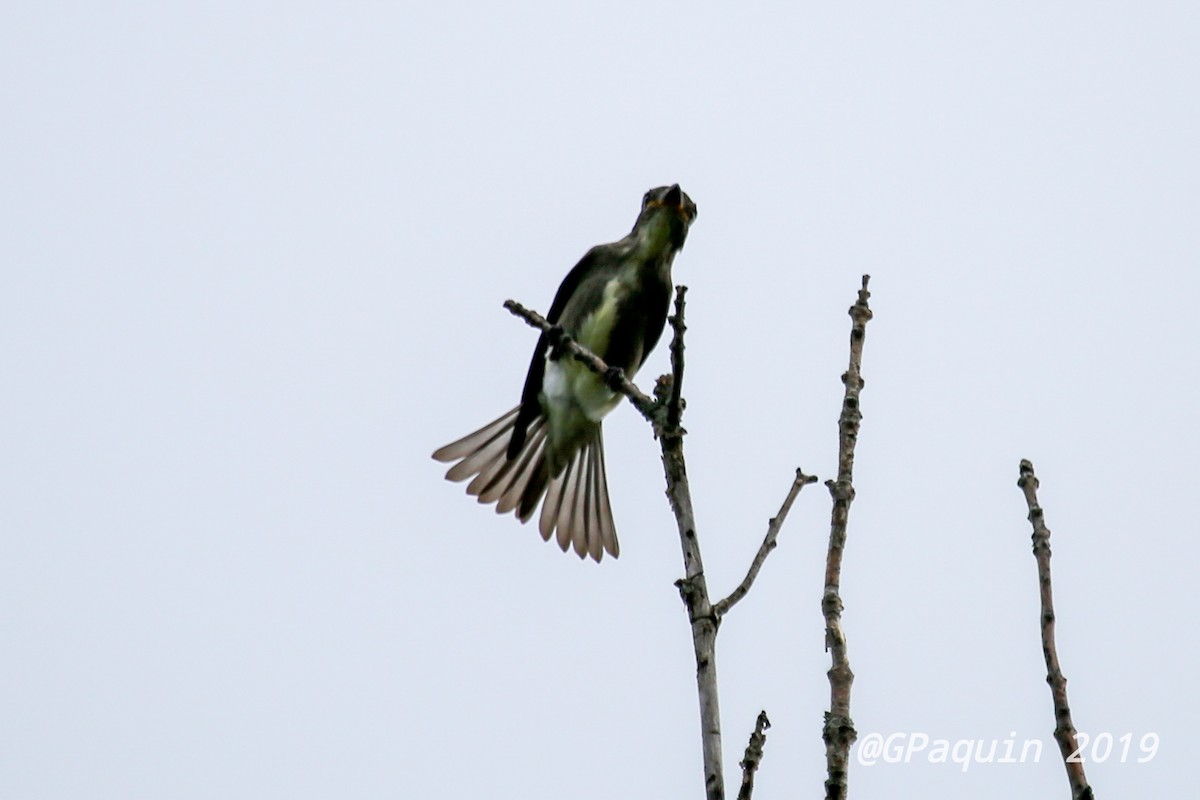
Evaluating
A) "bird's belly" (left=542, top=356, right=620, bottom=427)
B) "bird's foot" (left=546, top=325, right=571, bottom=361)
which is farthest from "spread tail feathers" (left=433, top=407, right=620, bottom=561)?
"bird's foot" (left=546, top=325, right=571, bottom=361)

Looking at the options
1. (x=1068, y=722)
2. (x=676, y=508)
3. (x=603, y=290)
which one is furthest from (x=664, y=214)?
(x=1068, y=722)

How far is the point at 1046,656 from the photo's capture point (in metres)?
2.82

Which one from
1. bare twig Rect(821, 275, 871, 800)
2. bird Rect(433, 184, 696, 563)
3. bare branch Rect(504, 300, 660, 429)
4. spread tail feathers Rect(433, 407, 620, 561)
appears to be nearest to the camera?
bare twig Rect(821, 275, 871, 800)

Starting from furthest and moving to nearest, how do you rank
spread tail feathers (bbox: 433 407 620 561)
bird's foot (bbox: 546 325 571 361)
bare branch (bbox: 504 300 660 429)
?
spread tail feathers (bbox: 433 407 620 561) < bird's foot (bbox: 546 325 571 361) < bare branch (bbox: 504 300 660 429)

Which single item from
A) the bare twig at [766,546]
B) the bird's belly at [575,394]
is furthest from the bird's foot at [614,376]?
the bird's belly at [575,394]

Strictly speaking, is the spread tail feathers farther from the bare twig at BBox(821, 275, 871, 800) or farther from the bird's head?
the bare twig at BBox(821, 275, 871, 800)

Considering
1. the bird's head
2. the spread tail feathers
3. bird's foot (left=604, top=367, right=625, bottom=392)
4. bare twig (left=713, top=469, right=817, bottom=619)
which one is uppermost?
the bird's head

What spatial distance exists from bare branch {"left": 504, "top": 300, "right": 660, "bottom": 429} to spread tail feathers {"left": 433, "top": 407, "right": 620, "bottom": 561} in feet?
8.43

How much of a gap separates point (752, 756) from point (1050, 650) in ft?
2.11

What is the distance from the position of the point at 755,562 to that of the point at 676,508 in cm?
23

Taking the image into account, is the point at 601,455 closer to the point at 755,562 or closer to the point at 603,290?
the point at 603,290

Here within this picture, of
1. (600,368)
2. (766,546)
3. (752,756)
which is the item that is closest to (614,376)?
(600,368)

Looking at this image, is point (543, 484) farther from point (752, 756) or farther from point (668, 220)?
point (752, 756)

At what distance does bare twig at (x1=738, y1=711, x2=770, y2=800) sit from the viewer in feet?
9.64
